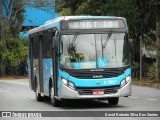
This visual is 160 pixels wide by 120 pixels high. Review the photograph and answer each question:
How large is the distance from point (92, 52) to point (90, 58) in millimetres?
206

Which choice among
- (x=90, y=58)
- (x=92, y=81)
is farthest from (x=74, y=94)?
(x=90, y=58)

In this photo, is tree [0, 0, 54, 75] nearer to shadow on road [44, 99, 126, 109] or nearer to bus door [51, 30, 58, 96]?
shadow on road [44, 99, 126, 109]

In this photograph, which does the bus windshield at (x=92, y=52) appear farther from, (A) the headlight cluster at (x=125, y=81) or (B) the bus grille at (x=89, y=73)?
(A) the headlight cluster at (x=125, y=81)

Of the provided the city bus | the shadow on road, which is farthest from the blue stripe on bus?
the shadow on road

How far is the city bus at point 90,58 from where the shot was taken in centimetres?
1773

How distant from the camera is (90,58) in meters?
17.9

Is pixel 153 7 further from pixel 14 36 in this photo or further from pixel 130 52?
pixel 14 36

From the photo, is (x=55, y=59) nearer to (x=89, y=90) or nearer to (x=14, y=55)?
(x=89, y=90)

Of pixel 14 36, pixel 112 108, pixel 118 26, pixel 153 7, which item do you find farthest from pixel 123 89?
pixel 14 36

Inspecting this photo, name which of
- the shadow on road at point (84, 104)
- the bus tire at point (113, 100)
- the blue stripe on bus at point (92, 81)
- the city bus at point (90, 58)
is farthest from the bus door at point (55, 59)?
the bus tire at point (113, 100)

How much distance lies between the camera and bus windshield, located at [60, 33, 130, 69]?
1791cm

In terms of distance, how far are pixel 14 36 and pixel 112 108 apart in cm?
4376

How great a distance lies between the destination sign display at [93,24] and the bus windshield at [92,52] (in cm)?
27

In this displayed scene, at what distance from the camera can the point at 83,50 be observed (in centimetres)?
1803
